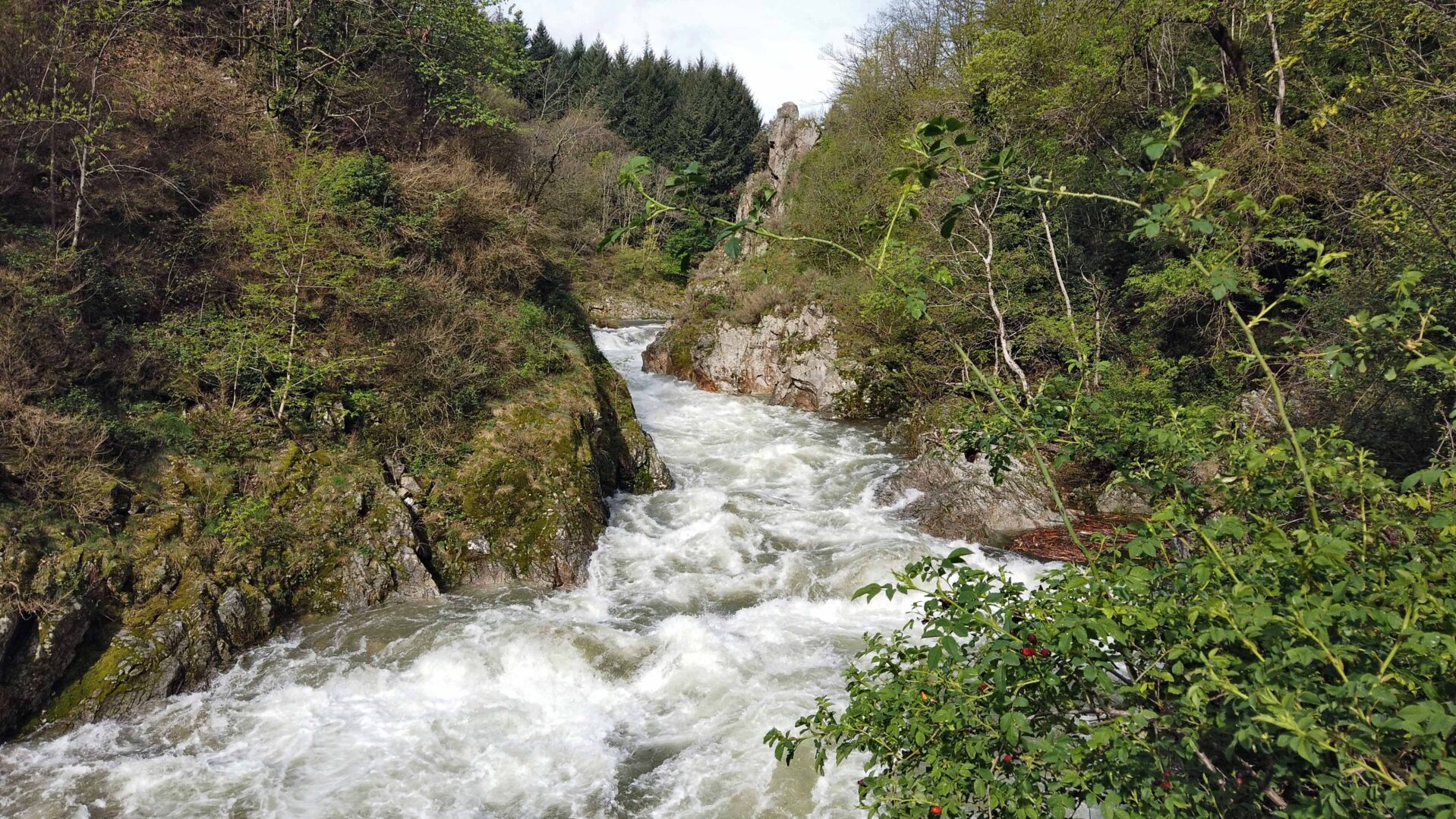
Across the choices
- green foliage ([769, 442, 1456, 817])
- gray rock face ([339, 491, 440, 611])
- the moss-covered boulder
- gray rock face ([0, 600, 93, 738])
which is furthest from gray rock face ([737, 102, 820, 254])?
green foliage ([769, 442, 1456, 817])

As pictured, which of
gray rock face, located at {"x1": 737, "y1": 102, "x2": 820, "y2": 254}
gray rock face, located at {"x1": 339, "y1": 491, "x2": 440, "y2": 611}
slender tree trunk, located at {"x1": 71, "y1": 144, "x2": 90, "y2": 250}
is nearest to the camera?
slender tree trunk, located at {"x1": 71, "y1": 144, "x2": 90, "y2": 250}

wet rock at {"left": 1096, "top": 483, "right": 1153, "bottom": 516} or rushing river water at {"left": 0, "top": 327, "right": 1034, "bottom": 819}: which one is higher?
wet rock at {"left": 1096, "top": 483, "right": 1153, "bottom": 516}

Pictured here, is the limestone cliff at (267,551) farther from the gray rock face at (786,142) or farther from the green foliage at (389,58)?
the gray rock face at (786,142)

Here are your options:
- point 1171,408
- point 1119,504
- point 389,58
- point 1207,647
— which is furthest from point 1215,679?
point 389,58

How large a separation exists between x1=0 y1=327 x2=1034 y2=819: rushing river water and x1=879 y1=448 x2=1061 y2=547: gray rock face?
2.60 ft

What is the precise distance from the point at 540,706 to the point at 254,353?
20.5 feet

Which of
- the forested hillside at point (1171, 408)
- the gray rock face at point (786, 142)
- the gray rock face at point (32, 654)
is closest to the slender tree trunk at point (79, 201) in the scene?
the gray rock face at point (32, 654)

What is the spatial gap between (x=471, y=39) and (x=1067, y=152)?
13035 mm

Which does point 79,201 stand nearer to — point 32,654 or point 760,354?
point 32,654

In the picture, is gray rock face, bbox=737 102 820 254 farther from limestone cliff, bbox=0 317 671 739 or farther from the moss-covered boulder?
limestone cliff, bbox=0 317 671 739

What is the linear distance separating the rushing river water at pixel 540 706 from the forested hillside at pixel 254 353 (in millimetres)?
635

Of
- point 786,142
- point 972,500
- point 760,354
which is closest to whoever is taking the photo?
point 972,500

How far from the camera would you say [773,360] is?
20734mm

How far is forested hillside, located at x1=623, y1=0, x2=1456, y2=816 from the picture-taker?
5.97 feet
